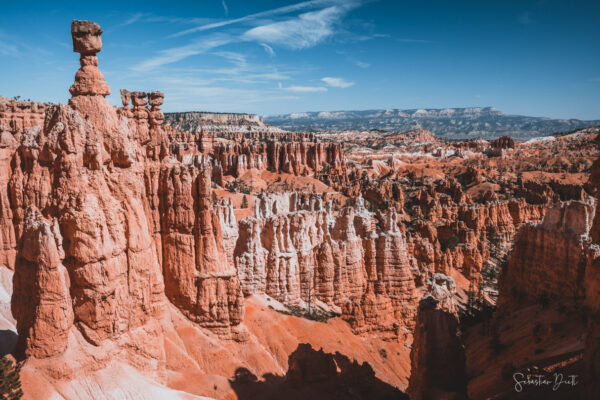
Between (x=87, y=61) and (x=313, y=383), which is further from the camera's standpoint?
(x=313, y=383)

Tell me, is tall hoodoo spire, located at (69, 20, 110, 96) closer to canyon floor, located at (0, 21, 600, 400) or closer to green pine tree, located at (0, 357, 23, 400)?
canyon floor, located at (0, 21, 600, 400)

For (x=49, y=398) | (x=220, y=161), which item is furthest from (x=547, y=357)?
(x=220, y=161)

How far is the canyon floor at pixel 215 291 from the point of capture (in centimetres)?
1328

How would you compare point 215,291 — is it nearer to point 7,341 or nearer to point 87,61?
point 7,341

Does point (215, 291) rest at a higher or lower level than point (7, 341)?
lower

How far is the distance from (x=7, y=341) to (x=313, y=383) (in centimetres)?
1187

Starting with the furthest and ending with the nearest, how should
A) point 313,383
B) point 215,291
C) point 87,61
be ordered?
point 215,291 → point 313,383 → point 87,61

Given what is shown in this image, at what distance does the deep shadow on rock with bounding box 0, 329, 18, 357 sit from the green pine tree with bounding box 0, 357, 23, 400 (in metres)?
2.70

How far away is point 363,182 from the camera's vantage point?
91938 millimetres

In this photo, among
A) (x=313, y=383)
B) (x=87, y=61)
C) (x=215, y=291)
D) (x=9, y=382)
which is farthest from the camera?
(x=215, y=291)

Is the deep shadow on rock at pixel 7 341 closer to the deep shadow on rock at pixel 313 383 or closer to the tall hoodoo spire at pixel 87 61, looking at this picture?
the deep shadow on rock at pixel 313 383

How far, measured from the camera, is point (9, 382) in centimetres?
1127
